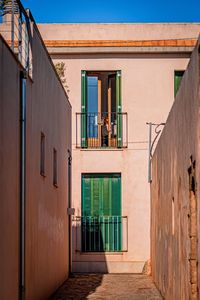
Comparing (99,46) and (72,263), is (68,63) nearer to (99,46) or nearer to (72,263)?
(99,46)

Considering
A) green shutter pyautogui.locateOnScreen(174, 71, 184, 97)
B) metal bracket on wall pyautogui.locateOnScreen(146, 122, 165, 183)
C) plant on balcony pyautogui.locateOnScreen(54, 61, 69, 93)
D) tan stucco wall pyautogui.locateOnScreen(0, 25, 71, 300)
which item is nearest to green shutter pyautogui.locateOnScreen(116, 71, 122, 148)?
metal bracket on wall pyautogui.locateOnScreen(146, 122, 165, 183)

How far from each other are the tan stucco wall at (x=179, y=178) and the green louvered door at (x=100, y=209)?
757cm

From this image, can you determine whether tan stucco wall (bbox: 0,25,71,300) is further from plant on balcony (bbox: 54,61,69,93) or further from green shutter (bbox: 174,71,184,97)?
green shutter (bbox: 174,71,184,97)

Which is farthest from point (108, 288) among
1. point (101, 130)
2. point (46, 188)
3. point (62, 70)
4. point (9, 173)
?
point (9, 173)

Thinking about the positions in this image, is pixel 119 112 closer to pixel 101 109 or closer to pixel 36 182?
pixel 101 109

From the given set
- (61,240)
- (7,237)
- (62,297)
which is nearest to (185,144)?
(7,237)

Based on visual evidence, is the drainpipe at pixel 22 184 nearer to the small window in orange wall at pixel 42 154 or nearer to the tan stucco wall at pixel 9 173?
the tan stucco wall at pixel 9 173

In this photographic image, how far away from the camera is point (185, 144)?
10.8 m

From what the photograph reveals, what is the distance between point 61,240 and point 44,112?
18.0 feet

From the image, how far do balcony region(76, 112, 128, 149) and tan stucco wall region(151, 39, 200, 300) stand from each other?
7.82 metres

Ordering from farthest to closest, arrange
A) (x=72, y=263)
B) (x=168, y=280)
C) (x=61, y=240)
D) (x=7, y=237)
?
(x=72, y=263) < (x=61, y=240) < (x=168, y=280) < (x=7, y=237)

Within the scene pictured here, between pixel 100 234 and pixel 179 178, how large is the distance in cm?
1238

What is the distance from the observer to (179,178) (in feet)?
39.8

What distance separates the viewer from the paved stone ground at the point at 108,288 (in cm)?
1703
